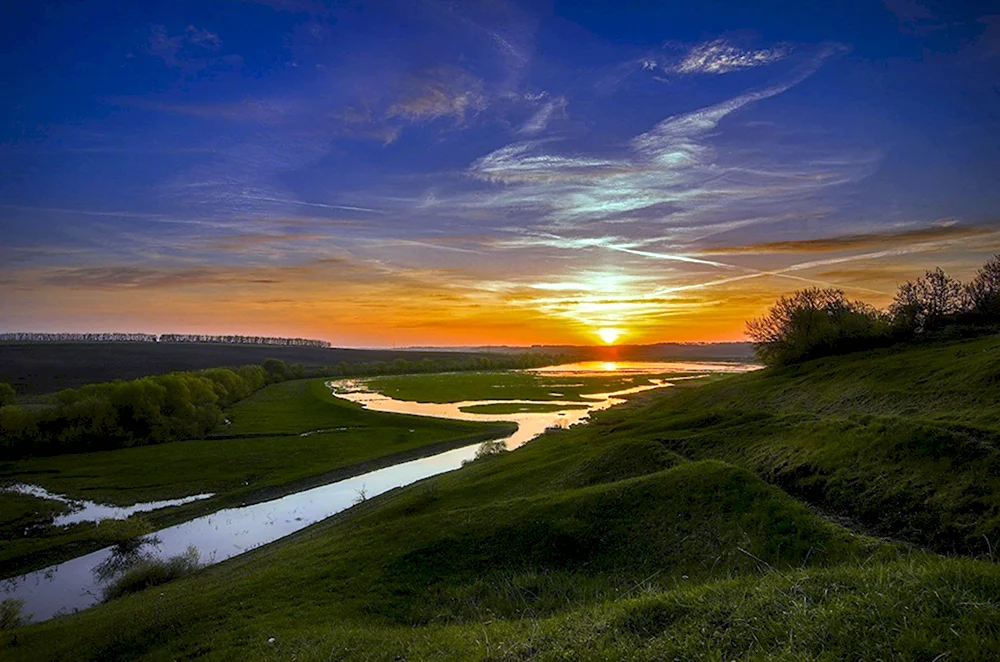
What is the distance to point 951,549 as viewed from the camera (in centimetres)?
1412

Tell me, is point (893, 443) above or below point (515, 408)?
above

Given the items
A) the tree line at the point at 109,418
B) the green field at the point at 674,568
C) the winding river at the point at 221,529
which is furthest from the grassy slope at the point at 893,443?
the tree line at the point at 109,418

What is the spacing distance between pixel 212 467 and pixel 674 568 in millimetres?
54340

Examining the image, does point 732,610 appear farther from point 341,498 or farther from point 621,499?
point 341,498

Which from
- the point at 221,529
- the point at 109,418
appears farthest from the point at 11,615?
the point at 109,418

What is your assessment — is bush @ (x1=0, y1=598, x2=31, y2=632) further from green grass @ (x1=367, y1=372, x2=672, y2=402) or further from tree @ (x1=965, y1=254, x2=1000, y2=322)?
green grass @ (x1=367, y1=372, x2=672, y2=402)

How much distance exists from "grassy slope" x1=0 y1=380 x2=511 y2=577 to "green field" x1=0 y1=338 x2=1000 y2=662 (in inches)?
638

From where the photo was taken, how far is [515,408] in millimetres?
101938

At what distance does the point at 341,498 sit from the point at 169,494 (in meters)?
16.0

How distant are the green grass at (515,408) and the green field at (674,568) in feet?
219

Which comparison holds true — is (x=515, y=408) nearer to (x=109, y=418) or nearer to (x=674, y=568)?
(x=109, y=418)

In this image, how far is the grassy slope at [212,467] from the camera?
38.5 metres

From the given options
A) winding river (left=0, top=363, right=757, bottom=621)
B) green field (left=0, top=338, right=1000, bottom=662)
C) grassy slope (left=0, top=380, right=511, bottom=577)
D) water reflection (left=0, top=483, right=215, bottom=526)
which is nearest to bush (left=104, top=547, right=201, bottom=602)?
winding river (left=0, top=363, right=757, bottom=621)

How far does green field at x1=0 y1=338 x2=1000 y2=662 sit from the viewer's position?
888 cm
